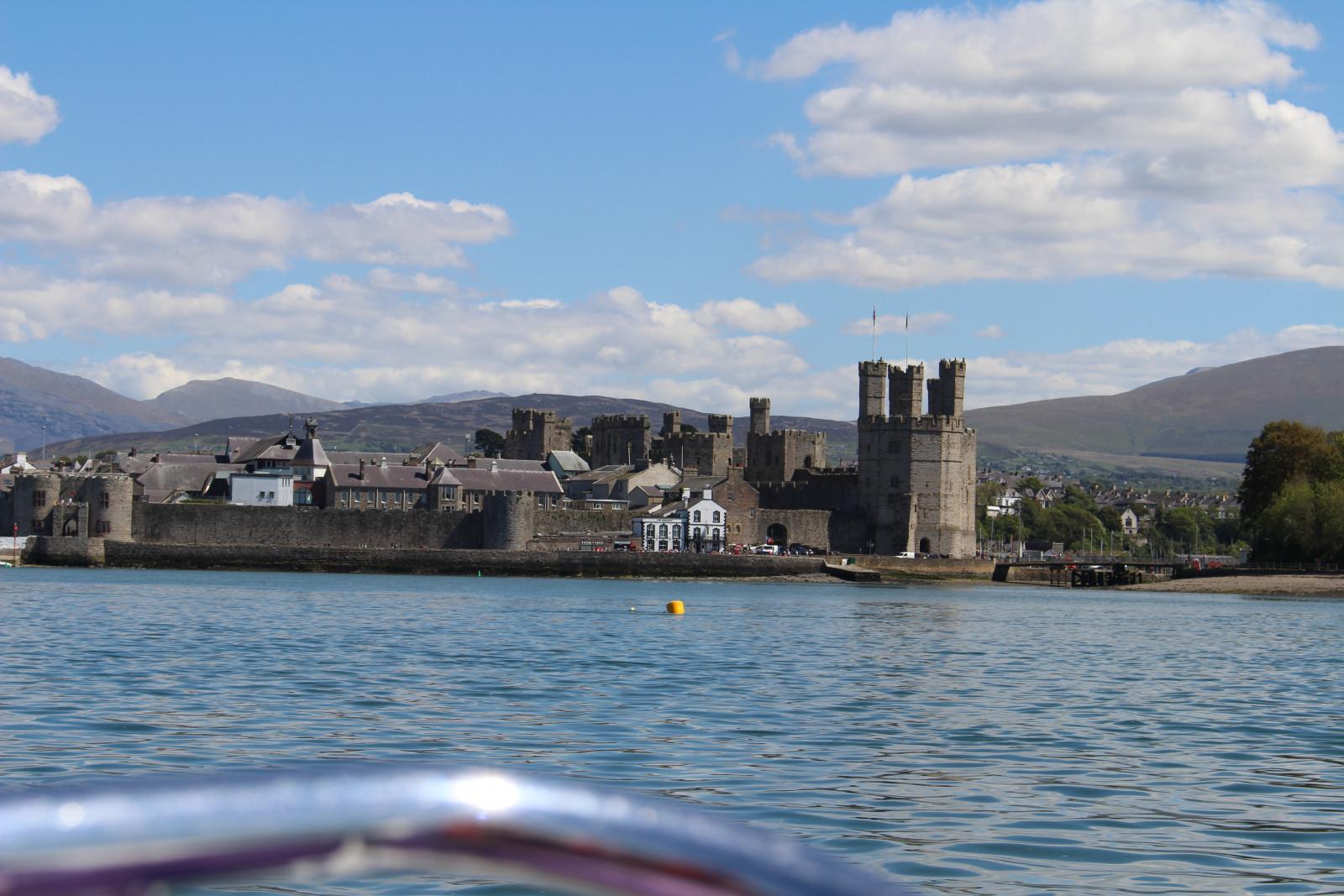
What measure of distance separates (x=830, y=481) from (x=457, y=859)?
8642 cm

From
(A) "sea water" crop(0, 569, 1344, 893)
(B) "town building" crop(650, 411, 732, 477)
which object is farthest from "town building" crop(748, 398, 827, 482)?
(A) "sea water" crop(0, 569, 1344, 893)

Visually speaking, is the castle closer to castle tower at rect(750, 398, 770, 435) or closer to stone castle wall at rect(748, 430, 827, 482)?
stone castle wall at rect(748, 430, 827, 482)

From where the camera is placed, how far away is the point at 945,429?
8306cm

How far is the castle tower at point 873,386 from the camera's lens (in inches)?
3447

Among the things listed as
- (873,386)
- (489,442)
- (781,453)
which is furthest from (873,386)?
(489,442)

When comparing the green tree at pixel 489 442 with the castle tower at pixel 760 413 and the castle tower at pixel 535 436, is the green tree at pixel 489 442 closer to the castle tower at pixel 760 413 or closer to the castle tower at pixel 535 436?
the castle tower at pixel 535 436

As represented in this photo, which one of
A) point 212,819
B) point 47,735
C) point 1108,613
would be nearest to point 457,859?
point 212,819

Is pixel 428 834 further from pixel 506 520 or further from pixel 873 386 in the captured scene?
pixel 873 386

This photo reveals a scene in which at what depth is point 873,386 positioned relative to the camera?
87812 millimetres

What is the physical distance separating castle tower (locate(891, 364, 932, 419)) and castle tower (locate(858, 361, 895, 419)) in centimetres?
229

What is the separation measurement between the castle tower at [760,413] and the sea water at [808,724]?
6534 cm

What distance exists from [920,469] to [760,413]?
2141cm

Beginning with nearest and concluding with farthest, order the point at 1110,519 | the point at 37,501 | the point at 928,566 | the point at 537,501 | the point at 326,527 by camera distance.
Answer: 1. the point at 37,501
2. the point at 326,527
3. the point at 928,566
4. the point at 537,501
5. the point at 1110,519

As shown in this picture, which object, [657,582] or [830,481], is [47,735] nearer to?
[657,582]
